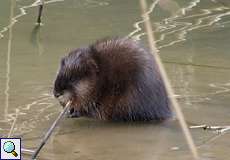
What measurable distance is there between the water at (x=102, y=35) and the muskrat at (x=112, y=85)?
0.27 ft

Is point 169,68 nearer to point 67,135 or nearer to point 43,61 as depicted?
point 43,61

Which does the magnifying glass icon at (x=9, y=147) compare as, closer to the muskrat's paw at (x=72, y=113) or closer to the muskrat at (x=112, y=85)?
the muskrat at (x=112, y=85)

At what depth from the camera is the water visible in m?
2.99

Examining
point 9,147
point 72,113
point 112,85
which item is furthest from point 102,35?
point 9,147

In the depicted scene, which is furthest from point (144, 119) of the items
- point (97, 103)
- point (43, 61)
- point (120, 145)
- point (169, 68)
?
point (43, 61)

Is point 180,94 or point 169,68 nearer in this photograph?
point 180,94

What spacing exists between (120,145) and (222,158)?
1.60 feet

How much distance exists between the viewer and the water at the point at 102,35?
2990 millimetres

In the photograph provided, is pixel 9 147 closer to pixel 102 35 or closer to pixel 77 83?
pixel 77 83

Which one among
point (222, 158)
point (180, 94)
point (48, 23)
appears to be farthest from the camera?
point (48, 23)

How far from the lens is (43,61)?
185 inches

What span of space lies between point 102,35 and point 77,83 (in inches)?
85.4

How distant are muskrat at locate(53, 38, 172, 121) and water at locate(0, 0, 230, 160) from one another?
8cm

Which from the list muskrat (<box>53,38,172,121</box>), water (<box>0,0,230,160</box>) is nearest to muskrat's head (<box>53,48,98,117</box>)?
muskrat (<box>53,38,172,121</box>)
